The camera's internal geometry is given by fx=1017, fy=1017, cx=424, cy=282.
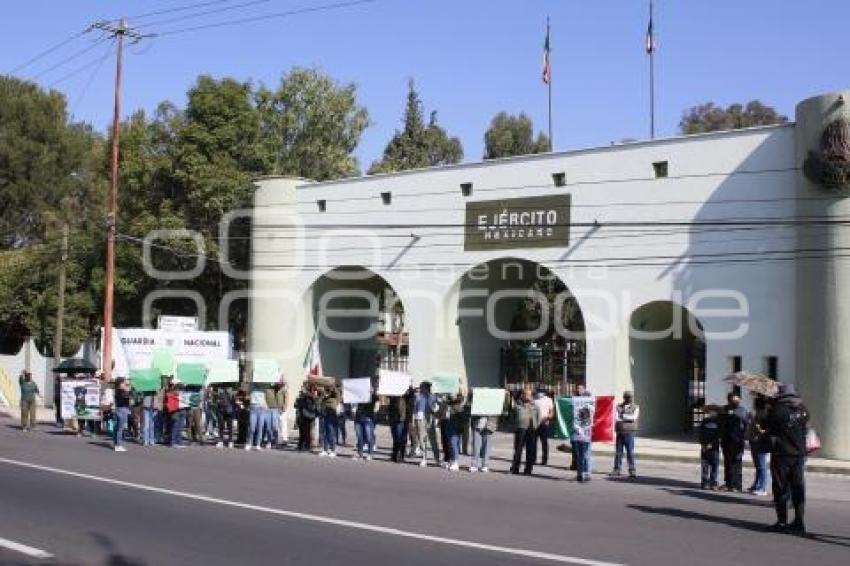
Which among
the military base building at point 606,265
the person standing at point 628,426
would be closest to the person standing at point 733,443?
the person standing at point 628,426

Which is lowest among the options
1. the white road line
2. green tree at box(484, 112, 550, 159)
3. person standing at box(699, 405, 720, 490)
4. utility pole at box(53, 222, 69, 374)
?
the white road line

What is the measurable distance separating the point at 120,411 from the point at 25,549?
12.1 metres

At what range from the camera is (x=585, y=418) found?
17.5 metres

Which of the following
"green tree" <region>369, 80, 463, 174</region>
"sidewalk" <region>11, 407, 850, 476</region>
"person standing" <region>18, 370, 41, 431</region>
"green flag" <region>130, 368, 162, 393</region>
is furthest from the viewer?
"green tree" <region>369, 80, 463, 174</region>

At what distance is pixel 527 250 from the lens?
26.8 meters

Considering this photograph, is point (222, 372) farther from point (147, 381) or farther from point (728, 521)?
point (728, 521)

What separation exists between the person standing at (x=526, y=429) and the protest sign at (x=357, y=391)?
3341mm

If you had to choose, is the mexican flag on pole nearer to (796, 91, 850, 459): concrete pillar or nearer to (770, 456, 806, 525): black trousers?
(796, 91, 850, 459): concrete pillar

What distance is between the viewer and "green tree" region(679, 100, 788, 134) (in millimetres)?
63250

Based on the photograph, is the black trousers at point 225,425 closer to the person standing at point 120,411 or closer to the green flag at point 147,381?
the green flag at point 147,381

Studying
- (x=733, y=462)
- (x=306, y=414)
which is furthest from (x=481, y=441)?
(x=733, y=462)

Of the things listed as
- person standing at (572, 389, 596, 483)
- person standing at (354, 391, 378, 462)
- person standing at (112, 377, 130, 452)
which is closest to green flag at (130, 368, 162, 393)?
person standing at (112, 377, 130, 452)

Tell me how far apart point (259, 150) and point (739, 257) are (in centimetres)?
2048

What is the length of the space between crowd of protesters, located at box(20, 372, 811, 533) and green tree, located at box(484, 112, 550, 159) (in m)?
42.3
